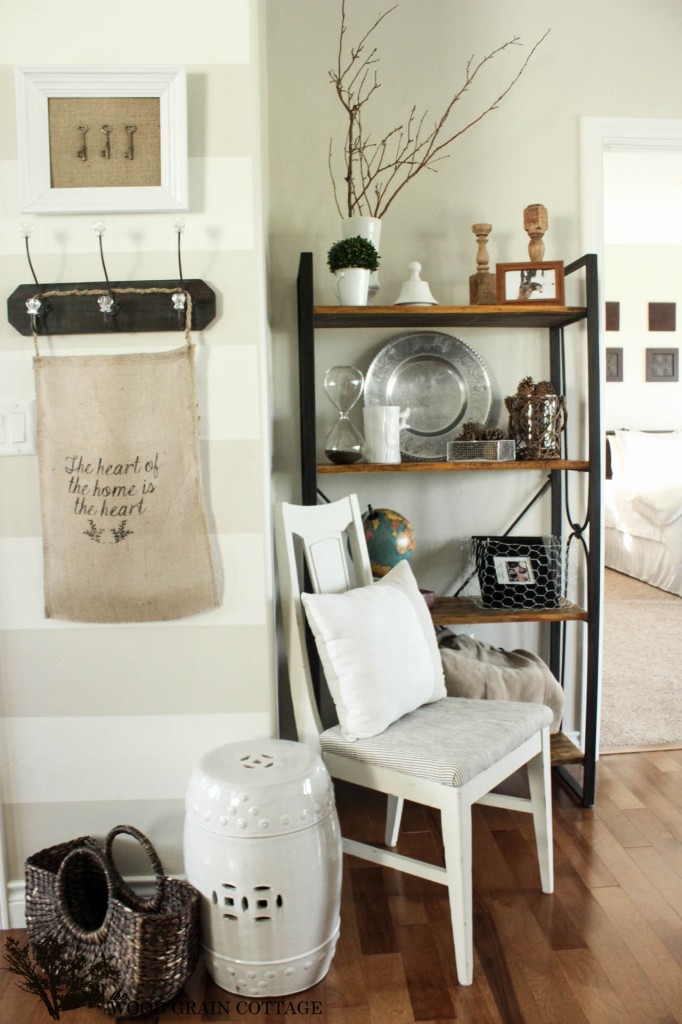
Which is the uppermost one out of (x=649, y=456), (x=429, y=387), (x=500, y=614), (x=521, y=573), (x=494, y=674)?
(x=429, y=387)

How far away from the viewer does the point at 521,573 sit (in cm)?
251

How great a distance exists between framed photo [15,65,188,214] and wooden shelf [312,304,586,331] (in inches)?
24.9

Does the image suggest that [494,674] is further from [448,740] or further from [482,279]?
[482,279]

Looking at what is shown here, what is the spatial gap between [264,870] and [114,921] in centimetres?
32

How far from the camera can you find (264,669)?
6.22 feet

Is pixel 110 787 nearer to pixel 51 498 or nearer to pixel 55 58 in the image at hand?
pixel 51 498

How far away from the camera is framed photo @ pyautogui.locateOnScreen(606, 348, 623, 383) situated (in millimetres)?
6410

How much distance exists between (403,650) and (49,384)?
3.28 feet

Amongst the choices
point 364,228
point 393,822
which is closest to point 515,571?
point 393,822

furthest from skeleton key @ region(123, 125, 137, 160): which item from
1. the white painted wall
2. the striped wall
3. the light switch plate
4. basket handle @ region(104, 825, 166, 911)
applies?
the white painted wall

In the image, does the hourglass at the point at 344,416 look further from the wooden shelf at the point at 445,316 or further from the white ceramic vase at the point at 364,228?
the white ceramic vase at the point at 364,228

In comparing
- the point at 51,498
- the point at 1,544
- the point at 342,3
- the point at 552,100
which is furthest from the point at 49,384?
the point at 552,100

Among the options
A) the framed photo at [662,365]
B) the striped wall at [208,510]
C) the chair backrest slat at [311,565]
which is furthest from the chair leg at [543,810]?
the framed photo at [662,365]

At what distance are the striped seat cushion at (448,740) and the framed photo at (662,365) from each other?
512 centimetres
